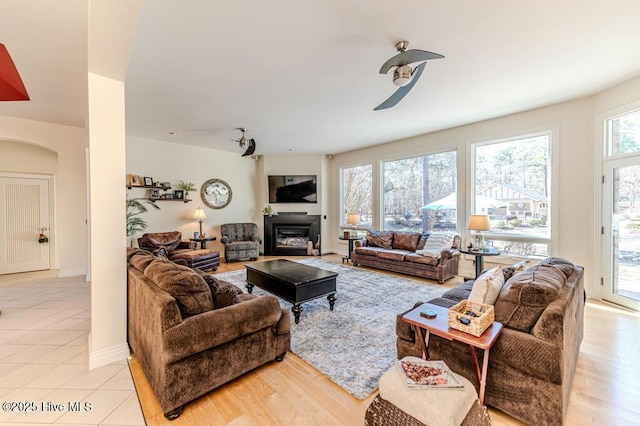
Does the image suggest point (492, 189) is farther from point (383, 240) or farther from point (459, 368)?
point (459, 368)

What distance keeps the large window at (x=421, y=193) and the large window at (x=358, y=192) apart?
49 cm

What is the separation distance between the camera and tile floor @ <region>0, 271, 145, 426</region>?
1.72 meters

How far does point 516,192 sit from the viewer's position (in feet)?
15.2

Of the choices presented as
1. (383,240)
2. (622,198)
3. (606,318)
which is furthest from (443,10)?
(383,240)

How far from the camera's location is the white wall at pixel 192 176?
595 centimetres

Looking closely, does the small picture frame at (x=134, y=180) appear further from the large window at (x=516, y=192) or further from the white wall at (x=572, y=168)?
the white wall at (x=572, y=168)

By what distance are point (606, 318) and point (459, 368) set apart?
286cm

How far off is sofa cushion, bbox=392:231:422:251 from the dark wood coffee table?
2684mm

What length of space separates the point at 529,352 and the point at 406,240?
163 inches

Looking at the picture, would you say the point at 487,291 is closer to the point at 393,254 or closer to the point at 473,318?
the point at 473,318

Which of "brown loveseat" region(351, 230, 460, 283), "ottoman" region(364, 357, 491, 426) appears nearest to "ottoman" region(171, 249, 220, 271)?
"brown loveseat" region(351, 230, 460, 283)

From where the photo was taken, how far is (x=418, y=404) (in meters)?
1.22

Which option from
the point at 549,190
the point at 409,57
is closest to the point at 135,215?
the point at 409,57

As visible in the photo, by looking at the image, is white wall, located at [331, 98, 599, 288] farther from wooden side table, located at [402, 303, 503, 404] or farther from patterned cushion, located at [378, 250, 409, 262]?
wooden side table, located at [402, 303, 503, 404]
